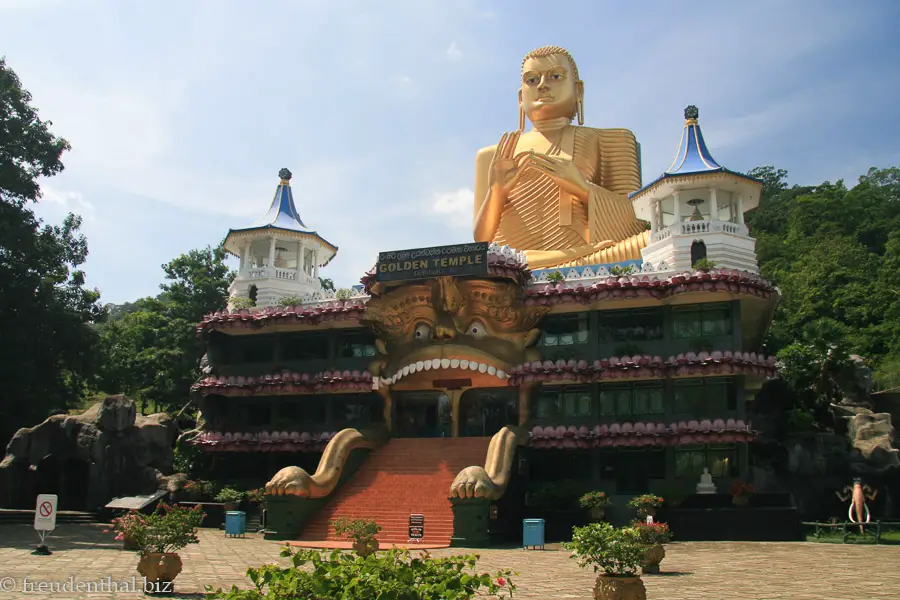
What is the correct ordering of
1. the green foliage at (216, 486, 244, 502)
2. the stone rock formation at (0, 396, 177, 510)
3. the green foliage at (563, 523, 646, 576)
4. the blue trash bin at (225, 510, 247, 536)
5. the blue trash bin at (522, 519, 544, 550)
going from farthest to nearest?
the stone rock formation at (0, 396, 177, 510), the green foliage at (216, 486, 244, 502), the blue trash bin at (225, 510, 247, 536), the blue trash bin at (522, 519, 544, 550), the green foliage at (563, 523, 646, 576)

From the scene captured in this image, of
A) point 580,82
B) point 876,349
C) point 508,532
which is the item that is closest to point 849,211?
point 876,349

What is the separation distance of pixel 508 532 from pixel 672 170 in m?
14.7

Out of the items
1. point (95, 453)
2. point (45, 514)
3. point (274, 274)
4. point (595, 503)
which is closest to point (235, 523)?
point (45, 514)

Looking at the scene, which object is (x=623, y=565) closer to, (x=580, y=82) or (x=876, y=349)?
(x=580, y=82)

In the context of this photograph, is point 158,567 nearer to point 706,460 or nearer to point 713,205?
point 706,460

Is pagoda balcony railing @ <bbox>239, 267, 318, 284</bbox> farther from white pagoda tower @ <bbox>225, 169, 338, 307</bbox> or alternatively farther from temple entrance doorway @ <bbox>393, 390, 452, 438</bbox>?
temple entrance doorway @ <bbox>393, 390, 452, 438</bbox>

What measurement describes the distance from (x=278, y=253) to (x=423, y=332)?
11.4m

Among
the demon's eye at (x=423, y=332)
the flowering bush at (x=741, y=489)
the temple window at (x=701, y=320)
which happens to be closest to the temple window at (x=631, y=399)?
the temple window at (x=701, y=320)

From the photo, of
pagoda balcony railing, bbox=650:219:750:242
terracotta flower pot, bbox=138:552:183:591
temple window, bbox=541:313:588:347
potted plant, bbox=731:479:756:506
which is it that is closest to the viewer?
terracotta flower pot, bbox=138:552:183:591

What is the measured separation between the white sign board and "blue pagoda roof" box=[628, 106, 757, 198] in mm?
22248

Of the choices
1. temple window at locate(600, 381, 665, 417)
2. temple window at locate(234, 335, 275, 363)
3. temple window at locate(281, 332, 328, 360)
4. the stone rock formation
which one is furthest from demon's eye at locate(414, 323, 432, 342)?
the stone rock formation

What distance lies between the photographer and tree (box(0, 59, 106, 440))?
105 ft

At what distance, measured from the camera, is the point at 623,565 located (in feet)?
36.1

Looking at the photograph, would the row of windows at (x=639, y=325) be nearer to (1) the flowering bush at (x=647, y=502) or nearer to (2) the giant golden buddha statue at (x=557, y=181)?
(2) the giant golden buddha statue at (x=557, y=181)
